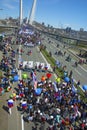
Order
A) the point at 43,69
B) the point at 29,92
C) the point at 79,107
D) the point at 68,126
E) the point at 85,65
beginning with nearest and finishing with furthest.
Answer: the point at 68,126 → the point at 79,107 → the point at 29,92 → the point at 43,69 → the point at 85,65

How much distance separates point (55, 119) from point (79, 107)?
505 cm

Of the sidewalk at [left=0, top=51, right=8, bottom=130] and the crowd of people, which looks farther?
the crowd of people

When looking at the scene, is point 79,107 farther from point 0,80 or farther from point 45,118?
point 0,80

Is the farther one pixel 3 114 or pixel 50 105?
pixel 50 105

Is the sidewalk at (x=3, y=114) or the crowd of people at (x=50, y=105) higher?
the crowd of people at (x=50, y=105)

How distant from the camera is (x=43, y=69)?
54.1 m

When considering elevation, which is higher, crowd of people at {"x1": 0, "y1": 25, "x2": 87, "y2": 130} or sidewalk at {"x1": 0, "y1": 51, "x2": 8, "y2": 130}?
crowd of people at {"x1": 0, "y1": 25, "x2": 87, "y2": 130}

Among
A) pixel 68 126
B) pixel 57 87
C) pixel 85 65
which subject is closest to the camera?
pixel 68 126

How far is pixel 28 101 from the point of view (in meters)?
32.4

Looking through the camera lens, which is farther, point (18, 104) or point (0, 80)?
point (0, 80)

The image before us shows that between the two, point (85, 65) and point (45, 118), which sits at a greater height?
point (45, 118)

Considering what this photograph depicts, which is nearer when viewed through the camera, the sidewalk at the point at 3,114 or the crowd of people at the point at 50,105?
the sidewalk at the point at 3,114

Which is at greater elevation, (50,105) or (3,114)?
(50,105)

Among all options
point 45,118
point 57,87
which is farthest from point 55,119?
point 57,87
